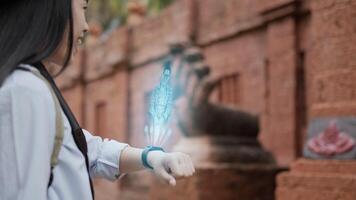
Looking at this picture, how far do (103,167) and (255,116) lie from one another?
20.0ft

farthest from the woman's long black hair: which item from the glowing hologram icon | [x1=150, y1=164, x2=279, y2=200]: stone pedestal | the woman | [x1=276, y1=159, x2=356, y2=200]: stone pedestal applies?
[x1=150, y1=164, x2=279, y2=200]: stone pedestal

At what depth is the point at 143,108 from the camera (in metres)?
14.9

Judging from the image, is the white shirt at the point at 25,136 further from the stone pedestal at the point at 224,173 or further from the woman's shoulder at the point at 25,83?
the stone pedestal at the point at 224,173

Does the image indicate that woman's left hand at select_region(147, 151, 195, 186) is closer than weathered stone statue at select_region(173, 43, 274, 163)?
Yes

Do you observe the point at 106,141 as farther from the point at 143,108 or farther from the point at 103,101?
the point at 103,101

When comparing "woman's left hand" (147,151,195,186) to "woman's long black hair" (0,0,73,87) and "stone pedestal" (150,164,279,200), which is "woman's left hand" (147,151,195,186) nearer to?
"woman's long black hair" (0,0,73,87)

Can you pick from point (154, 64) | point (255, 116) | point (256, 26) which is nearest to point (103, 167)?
point (255, 116)

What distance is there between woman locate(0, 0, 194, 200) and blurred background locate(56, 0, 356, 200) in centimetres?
257

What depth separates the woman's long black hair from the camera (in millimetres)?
1764

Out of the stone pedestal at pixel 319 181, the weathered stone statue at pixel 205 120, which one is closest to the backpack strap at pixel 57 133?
the stone pedestal at pixel 319 181

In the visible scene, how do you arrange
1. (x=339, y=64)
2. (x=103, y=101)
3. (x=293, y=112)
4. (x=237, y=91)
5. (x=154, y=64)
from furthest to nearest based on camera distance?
(x=103, y=101)
(x=154, y=64)
(x=237, y=91)
(x=293, y=112)
(x=339, y=64)

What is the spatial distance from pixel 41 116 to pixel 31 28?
0.28 metres

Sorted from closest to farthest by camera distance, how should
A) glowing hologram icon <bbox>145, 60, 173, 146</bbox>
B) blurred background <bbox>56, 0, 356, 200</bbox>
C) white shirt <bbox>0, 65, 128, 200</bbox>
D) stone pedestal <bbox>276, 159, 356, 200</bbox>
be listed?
1. white shirt <bbox>0, 65, 128, 200</bbox>
2. glowing hologram icon <bbox>145, 60, 173, 146</bbox>
3. stone pedestal <bbox>276, 159, 356, 200</bbox>
4. blurred background <bbox>56, 0, 356, 200</bbox>

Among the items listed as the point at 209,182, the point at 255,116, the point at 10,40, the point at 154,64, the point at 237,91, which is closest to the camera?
the point at 10,40
